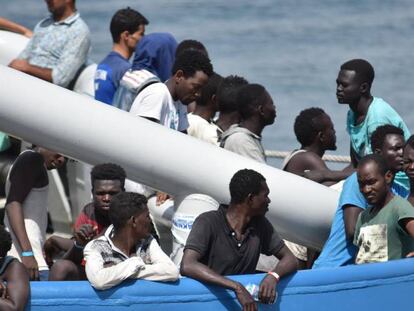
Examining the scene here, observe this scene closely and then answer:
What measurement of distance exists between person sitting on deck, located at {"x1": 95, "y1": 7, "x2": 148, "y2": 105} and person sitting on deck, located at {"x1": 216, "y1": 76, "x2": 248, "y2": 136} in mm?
794

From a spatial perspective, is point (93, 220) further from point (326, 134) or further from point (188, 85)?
point (326, 134)

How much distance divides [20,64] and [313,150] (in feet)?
7.55

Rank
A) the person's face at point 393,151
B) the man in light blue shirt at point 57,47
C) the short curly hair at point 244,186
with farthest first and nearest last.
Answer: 1. the man in light blue shirt at point 57,47
2. the person's face at point 393,151
3. the short curly hair at point 244,186

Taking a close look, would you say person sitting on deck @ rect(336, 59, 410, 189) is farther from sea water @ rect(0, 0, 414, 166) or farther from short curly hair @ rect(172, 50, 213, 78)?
sea water @ rect(0, 0, 414, 166)

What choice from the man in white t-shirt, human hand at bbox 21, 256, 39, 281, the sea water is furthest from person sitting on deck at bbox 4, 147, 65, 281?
the sea water

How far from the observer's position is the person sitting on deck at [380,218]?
6766 millimetres

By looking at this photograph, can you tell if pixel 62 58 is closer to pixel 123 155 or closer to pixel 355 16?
pixel 123 155

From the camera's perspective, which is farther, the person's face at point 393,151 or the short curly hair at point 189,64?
the short curly hair at point 189,64

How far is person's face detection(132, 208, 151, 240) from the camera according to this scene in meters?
6.46

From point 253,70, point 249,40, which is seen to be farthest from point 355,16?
point 253,70

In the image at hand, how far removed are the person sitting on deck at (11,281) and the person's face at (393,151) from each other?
6.35 feet

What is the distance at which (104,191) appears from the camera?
702 centimetres

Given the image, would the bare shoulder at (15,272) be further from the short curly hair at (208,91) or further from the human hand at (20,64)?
the human hand at (20,64)

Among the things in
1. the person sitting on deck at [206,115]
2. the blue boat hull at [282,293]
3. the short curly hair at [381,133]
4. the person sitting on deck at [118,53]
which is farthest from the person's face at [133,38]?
the blue boat hull at [282,293]
